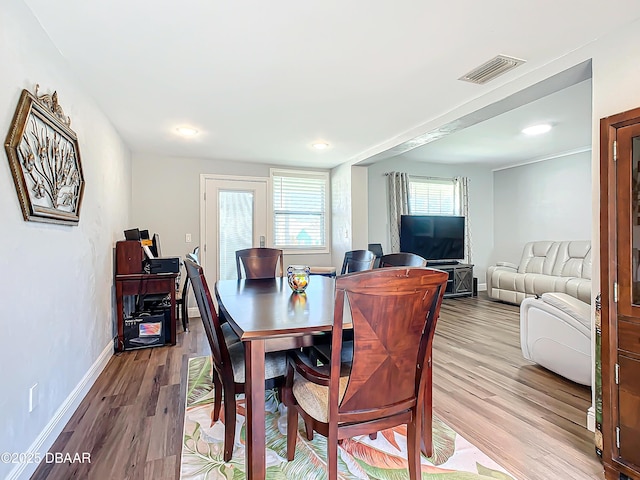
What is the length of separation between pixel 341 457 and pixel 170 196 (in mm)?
4179

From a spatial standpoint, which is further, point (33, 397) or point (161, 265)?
point (161, 265)

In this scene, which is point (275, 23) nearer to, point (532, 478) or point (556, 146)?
point (532, 478)

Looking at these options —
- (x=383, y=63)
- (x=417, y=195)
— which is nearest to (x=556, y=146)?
(x=417, y=195)

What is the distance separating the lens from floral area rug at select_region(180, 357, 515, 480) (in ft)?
5.44

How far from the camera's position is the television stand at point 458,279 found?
607 cm

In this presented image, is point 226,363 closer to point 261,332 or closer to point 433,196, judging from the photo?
point 261,332

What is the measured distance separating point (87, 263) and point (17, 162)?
1.25 meters

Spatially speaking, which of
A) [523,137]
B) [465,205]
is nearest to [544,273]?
[465,205]

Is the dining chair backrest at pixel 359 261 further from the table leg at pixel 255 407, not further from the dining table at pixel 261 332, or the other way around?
the table leg at pixel 255 407

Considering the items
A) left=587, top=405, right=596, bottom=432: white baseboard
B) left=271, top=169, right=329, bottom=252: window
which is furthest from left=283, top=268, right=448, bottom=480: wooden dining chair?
left=271, top=169, right=329, bottom=252: window

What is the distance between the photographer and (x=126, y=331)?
3459 millimetres

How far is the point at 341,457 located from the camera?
179 cm

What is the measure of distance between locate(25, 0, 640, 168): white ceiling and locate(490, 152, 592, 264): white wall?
6.81 ft

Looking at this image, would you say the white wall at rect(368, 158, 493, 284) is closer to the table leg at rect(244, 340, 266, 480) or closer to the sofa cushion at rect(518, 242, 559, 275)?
the sofa cushion at rect(518, 242, 559, 275)
